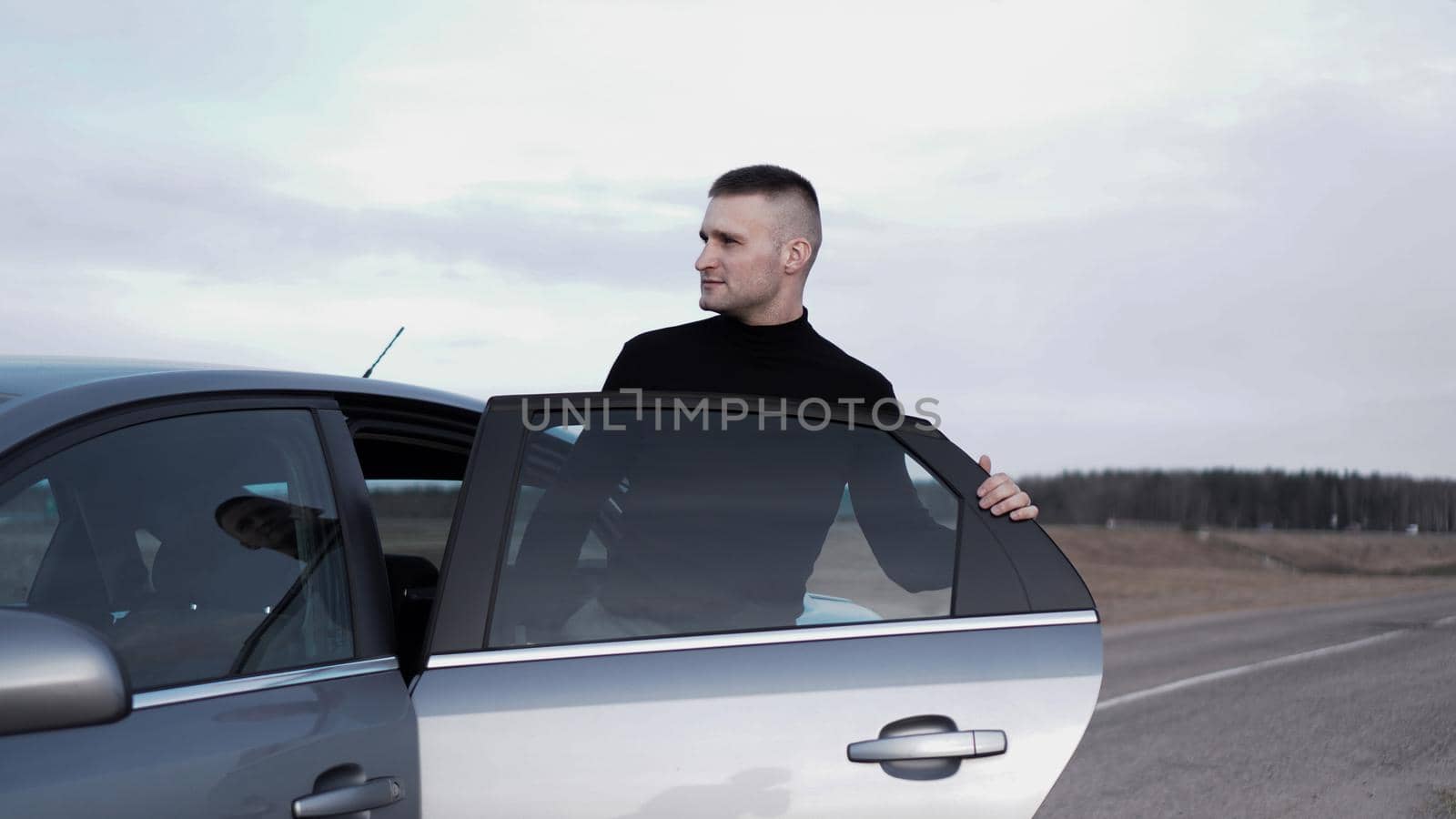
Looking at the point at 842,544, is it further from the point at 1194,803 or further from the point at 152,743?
the point at 1194,803

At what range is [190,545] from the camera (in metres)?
2.72

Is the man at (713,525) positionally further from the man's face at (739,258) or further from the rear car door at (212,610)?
the man's face at (739,258)

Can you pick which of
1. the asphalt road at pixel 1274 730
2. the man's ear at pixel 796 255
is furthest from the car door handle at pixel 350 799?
the asphalt road at pixel 1274 730

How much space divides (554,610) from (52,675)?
1.00 meters

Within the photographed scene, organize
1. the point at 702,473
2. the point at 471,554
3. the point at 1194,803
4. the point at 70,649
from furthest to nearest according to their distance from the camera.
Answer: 1. the point at 1194,803
2. the point at 702,473
3. the point at 471,554
4. the point at 70,649

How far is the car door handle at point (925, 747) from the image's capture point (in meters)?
2.65

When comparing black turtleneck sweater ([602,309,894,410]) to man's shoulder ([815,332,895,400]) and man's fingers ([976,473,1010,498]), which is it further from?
man's fingers ([976,473,1010,498])

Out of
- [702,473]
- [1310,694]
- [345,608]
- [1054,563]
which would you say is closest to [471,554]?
[345,608]

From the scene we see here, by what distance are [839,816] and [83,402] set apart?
1577mm

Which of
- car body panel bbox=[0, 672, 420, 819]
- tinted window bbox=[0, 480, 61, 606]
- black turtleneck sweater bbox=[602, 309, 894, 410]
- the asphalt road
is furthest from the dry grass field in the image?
tinted window bbox=[0, 480, 61, 606]

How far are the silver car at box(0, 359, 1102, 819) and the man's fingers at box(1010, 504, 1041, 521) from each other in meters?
0.03

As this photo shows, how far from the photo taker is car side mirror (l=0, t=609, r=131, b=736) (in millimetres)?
1985

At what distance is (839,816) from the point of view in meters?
2.62

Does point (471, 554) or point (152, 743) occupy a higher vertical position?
point (471, 554)
